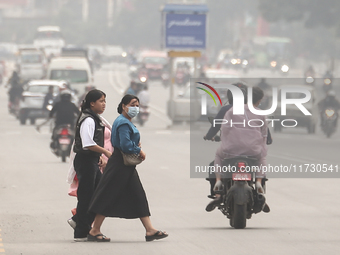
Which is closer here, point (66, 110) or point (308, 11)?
point (66, 110)

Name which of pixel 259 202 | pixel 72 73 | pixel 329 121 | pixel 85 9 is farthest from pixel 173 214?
pixel 85 9

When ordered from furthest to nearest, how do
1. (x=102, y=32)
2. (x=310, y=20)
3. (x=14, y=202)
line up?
(x=102, y=32)
(x=310, y=20)
(x=14, y=202)

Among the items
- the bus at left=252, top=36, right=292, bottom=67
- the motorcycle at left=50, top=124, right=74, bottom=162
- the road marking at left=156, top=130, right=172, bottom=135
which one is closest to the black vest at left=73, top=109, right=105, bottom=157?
the motorcycle at left=50, top=124, right=74, bottom=162

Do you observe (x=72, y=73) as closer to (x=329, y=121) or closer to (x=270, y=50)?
(x=329, y=121)

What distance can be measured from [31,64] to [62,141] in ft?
127

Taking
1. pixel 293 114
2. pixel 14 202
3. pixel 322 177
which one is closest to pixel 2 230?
pixel 14 202

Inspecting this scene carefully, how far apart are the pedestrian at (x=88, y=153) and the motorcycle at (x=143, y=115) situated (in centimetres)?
2126

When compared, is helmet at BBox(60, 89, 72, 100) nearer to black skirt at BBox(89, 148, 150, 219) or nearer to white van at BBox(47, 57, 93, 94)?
black skirt at BBox(89, 148, 150, 219)

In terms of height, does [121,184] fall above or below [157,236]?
above

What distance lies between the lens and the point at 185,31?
3041cm

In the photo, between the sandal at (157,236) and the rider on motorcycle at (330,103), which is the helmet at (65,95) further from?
the rider on motorcycle at (330,103)

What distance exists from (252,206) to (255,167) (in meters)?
0.41

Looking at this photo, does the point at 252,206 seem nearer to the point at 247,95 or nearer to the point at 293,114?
the point at 247,95

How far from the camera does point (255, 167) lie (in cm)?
975
